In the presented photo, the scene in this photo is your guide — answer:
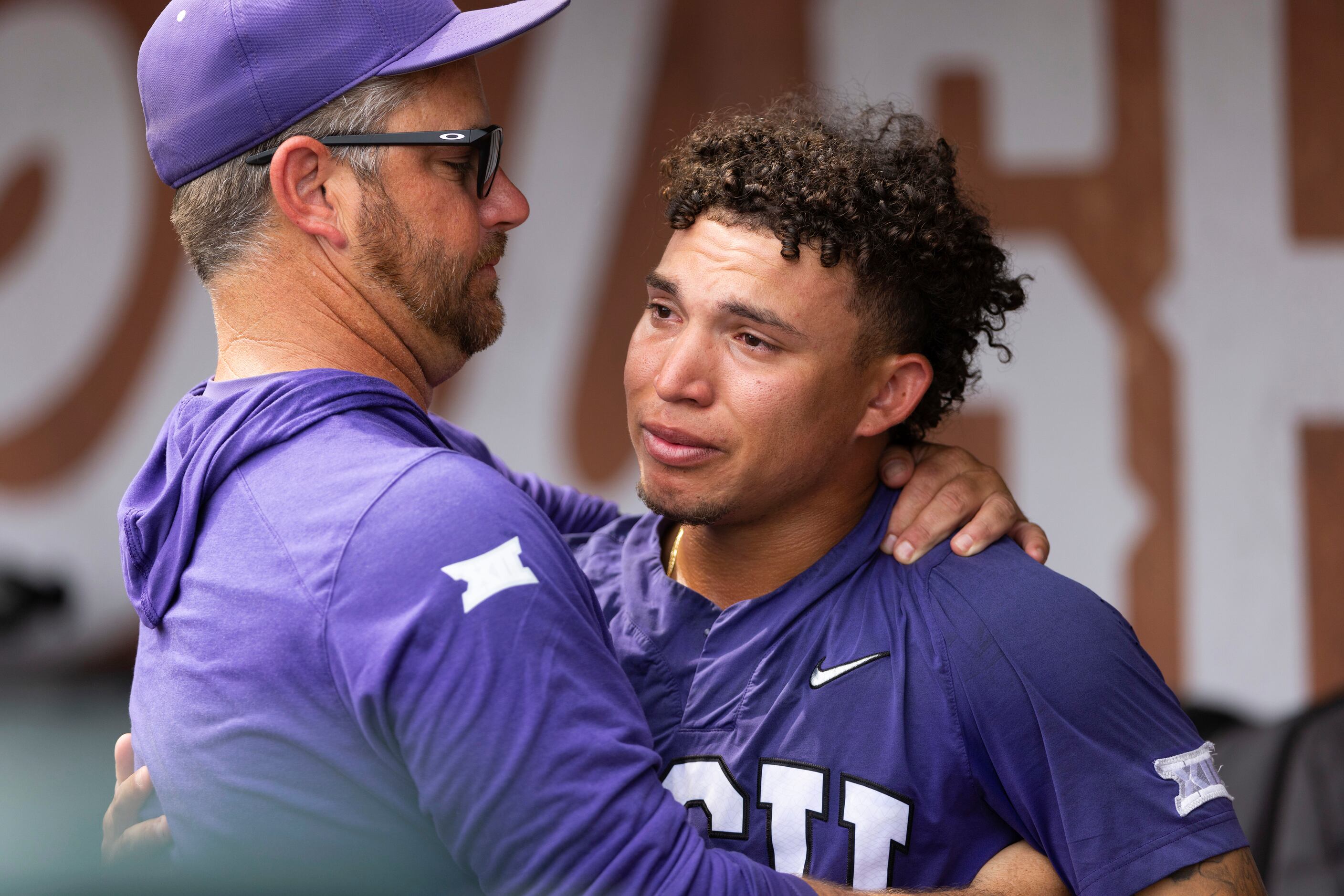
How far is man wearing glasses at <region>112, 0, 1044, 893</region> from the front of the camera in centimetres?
118

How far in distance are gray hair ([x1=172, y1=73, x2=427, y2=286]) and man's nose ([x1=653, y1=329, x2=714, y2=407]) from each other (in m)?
0.50

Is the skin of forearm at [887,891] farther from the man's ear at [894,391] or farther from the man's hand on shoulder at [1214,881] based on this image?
the man's ear at [894,391]

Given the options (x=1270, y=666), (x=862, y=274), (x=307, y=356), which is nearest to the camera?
(x=307, y=356)

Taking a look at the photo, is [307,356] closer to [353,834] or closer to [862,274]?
[353,834]

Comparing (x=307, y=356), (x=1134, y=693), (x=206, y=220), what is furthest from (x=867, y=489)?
(x=206, y=220)

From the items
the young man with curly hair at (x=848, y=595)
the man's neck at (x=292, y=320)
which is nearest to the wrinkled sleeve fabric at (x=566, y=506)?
the young man with curly hair at (x=848, y=595)

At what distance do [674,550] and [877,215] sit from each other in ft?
2.02

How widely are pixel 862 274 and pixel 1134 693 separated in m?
0.68

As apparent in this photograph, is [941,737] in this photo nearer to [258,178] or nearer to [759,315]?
[759,315]

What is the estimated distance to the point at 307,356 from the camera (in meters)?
1.50

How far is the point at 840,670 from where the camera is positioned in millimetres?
1685

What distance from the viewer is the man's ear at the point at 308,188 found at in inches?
58.4

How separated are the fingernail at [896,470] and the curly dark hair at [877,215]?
12cm

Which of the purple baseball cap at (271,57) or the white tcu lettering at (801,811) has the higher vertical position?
the purple baseball cap at (271,57)
